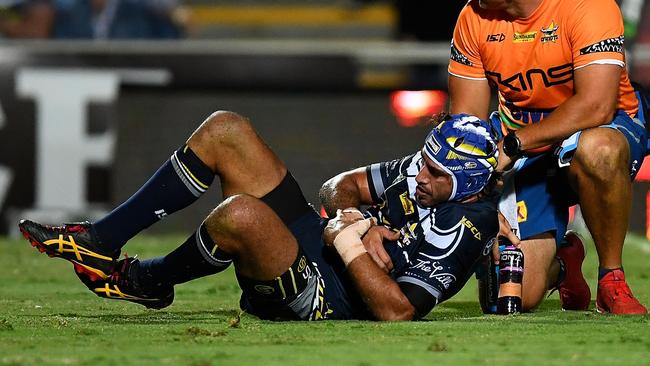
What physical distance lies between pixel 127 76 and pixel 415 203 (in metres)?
5.95

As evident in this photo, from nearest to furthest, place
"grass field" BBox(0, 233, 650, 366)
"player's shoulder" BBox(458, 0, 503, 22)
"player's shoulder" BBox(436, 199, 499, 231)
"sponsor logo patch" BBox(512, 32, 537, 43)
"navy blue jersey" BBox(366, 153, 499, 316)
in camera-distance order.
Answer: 1. "grass field" BBox(0, 233, 650, 366)
2. "navy blue jersey" BBox(366, 153, 499, 316)
3. "player's shoulder" BBox(436, 199, 499, 231)
4. "sponsor logo patch" BBox(512, 32, 537, 43)
5. "player's shoulder" BBox(458, 0, 503, 22)

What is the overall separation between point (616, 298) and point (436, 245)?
1.02m

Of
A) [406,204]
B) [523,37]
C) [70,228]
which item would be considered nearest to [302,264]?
[406,204]

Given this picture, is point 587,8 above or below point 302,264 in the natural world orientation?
above

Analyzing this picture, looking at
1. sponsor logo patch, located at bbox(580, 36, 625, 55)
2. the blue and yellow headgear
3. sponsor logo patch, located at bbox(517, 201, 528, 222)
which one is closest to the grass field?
sponsor logo patch, located at bbox(517, 201, 528, 222)

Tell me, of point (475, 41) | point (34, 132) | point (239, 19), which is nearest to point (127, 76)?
point (34, 132)

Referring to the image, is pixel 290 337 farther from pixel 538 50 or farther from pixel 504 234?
pixel 538 50

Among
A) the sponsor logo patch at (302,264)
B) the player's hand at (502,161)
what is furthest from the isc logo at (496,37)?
the sponsor logo patch at (302,264)

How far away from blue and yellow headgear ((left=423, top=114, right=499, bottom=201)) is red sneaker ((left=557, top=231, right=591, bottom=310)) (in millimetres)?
1087

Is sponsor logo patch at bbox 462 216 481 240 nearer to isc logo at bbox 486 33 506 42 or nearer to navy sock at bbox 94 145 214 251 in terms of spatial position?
navy sock at bbox 94 145 214 251

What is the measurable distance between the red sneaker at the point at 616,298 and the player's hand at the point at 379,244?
1082mm

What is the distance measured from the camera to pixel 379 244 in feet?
16.3

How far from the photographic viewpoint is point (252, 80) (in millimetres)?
10750

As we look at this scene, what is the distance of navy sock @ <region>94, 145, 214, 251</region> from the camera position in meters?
5.16
